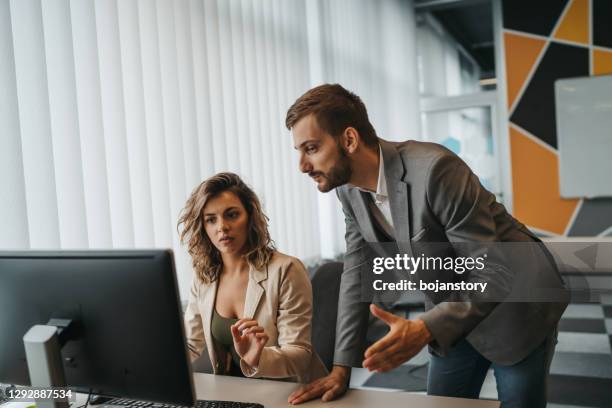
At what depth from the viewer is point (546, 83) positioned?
525cm

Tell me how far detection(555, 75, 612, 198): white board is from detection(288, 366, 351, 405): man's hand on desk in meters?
4.60

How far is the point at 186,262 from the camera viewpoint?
92.1 inches

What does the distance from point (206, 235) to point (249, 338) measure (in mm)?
628

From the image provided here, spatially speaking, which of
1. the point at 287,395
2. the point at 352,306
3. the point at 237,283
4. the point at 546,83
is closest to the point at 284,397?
the point at 287,395

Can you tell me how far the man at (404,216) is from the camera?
1329 mm

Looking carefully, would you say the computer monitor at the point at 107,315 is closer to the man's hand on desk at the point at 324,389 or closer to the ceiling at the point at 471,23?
the man's hand on desk at the point at 324,389

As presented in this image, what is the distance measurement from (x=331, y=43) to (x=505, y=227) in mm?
2691

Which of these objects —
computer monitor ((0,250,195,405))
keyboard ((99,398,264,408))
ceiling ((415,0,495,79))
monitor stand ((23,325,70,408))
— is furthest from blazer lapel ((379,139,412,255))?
ceiling ((415,0,495,79))

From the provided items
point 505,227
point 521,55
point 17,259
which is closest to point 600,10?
point 521,55

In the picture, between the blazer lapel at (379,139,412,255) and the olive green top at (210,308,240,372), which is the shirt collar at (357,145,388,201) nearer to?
the blazer lapel at (379,139,412,255)

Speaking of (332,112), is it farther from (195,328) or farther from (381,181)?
(195,328)

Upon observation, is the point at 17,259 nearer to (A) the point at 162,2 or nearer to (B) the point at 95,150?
(B) the point at 95,150
